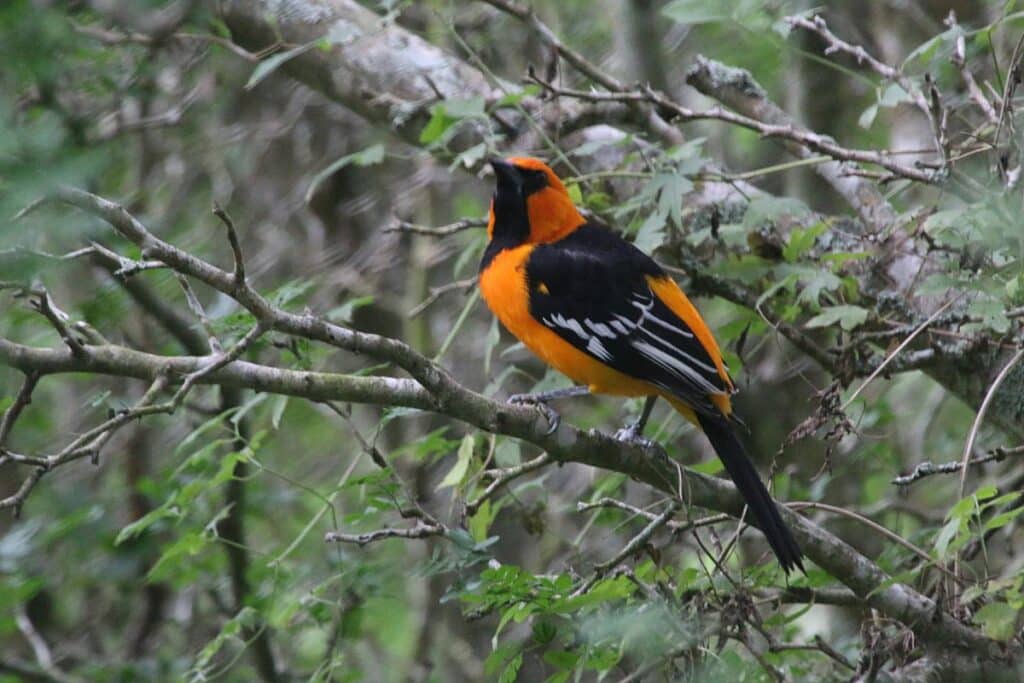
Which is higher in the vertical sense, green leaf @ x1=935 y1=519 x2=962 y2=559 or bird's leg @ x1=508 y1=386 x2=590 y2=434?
green leaf @ x1=935 y1=519 x2=962 y2=559

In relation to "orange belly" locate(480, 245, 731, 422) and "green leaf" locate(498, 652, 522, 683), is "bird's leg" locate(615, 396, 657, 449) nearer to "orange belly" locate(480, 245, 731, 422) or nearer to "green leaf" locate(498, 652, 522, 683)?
"orange belly" locate(480, 245, 731, 422)

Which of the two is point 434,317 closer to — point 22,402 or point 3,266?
point 22,402

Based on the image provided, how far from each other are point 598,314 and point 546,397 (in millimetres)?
323

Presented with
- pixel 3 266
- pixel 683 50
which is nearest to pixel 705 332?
pixel 3 266

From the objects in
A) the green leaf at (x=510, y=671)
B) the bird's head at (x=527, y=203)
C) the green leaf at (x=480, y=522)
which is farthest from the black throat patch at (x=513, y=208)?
the green leaf at (x=510, y=671)

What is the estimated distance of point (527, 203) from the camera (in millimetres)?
4488

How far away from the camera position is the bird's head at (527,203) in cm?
445

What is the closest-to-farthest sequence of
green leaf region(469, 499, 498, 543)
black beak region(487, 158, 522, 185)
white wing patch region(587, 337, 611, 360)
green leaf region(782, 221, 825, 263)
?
green leaf region(469, 499, 498, 543)
green leaf region(782, 221, 825, 263)
white wing patch region(587, 337, 611, 360)
black beak region(487, 158, 522, 185)

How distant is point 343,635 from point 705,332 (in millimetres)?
1809

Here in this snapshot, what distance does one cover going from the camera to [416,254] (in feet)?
21.3

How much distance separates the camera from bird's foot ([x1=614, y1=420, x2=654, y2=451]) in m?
3.54

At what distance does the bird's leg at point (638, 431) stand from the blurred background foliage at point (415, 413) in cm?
18

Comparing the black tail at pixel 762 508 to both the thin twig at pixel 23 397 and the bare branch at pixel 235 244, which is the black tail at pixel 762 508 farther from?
the thin twig at pixel 23 397

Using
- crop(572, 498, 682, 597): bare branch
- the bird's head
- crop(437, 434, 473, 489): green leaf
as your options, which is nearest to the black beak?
the bird's head
